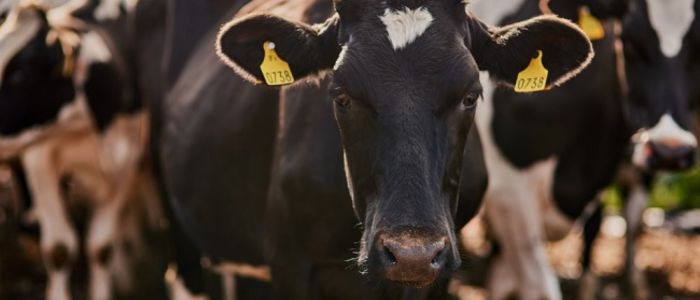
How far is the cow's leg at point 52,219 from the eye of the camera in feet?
26.2

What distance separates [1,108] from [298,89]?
2.95 m

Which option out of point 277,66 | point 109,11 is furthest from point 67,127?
point 277,66

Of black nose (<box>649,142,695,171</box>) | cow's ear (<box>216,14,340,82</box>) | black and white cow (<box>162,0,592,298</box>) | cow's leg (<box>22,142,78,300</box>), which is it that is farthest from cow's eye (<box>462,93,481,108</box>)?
cow's leg (<box>22,142,78,300</box>)

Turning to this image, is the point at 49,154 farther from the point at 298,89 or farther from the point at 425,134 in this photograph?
the point at 425,134

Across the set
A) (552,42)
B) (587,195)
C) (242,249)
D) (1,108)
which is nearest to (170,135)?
(242,249)

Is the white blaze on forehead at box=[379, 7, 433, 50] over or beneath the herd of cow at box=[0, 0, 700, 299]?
over

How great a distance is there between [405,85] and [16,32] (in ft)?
13.4

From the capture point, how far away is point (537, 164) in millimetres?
6684

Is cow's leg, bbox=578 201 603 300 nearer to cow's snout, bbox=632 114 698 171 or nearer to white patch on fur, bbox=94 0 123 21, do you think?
cow's snout, bbox=632 114 698 171

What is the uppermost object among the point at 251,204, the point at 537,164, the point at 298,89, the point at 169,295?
the point at 298,89

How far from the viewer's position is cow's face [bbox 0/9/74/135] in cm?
768

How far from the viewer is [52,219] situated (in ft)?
26.7

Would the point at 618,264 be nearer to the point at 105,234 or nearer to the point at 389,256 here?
the point at 105,234

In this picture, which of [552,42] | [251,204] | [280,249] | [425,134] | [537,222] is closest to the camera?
[425,134]
